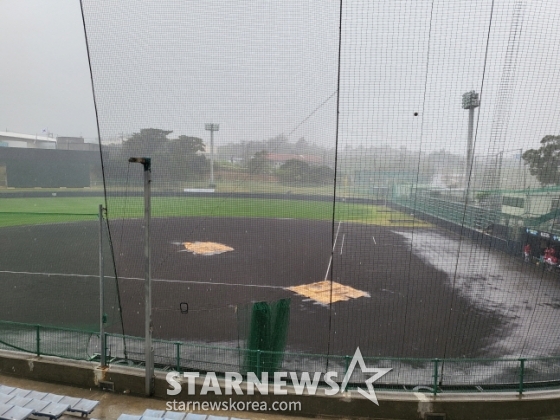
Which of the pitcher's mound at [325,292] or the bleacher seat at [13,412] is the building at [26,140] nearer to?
the pitcher's mound at [325,292]

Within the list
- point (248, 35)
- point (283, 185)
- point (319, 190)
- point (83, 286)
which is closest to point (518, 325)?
point (319, 190)

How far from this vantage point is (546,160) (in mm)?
6207

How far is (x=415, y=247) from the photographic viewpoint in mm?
15773

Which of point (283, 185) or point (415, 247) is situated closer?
point (283, 185)

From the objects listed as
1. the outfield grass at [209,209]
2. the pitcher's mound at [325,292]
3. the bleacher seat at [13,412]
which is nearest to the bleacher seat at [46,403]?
the bleacher seat at [13,412]

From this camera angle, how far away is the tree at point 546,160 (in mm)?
5715

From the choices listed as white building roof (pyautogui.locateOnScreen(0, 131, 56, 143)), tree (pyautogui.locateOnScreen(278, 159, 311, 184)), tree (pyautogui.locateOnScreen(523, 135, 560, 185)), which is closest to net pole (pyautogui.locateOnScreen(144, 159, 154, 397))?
tree (pyautogui.locateOnScreen(278, 159, 311, 184))

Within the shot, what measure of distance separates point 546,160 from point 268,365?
5.23m

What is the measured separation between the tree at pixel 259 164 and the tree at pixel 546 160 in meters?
3.92

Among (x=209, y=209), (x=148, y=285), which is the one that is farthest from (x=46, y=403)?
(x=209, y=209)

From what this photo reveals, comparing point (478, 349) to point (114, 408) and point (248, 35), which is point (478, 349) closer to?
point (114, 408)

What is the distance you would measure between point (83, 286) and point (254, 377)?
6080mm

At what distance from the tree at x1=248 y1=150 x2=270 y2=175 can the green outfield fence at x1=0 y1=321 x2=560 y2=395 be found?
→ 9.56 ft

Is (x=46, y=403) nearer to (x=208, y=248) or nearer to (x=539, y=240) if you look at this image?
(x=208, y=248)
